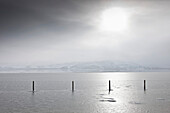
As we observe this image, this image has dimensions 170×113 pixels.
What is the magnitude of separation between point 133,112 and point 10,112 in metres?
19.9

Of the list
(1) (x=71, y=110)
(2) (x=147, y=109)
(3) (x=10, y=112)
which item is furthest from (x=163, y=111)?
(3) (x=10, y=112)

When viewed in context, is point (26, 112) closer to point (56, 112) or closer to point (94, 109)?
point (56, 112)

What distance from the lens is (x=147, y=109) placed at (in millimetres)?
38938

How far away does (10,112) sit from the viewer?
36.8 metres

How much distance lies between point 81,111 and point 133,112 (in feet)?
27.7

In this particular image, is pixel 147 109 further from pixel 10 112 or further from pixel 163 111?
pixel 10 112

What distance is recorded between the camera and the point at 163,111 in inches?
1452

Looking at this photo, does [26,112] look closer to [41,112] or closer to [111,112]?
[41,112]

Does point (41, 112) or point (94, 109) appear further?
point (94, 109)

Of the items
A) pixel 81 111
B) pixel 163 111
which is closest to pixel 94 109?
pixel 81 111

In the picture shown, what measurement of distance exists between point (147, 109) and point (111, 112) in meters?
6.79

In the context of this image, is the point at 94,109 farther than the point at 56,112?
Yes

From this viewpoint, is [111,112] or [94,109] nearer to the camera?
[111,112]

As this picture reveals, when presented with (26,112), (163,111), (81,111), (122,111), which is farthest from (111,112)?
(26,112)
